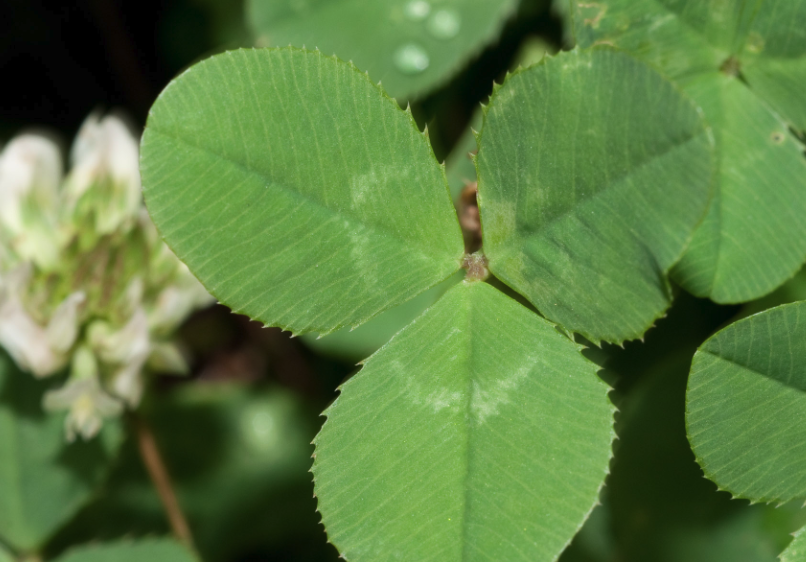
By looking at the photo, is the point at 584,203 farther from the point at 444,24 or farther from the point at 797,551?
the point at 444,24

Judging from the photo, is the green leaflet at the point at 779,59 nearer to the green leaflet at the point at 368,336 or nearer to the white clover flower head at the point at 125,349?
the green leaflet at the point at 368,336

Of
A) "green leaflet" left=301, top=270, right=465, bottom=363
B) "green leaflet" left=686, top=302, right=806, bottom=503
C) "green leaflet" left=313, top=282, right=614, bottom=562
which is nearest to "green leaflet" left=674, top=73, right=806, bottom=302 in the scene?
"green leaflet" left=686, top=302, right=806, bottom=503

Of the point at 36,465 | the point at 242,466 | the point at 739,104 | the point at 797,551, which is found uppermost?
the point at 739,104

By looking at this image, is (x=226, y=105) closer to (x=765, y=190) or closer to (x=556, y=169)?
(x=556, y=169)

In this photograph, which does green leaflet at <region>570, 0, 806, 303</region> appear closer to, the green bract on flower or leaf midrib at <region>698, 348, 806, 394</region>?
leaf midrib at <region>698, 348, 806, 394</region>

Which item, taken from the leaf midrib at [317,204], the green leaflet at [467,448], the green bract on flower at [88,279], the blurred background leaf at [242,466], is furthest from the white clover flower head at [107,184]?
the green leaflet at [467,448]

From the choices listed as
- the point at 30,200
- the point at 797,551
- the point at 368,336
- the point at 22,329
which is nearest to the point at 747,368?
the point at 797,551
